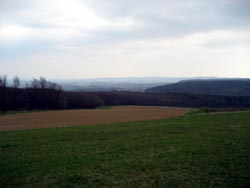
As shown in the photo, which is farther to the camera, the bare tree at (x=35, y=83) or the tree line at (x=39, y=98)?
the bare tree at (x=35, y=83)

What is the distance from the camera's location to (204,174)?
27.6 feet

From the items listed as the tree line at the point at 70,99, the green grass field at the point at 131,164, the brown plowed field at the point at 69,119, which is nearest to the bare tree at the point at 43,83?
the tree line at the point at 70,99

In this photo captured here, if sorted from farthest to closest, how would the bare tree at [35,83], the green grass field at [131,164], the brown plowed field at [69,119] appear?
1. the bare tree at [35,83]
2. the brown plowed field at [69,119]
3. the green grass field at [131,164]

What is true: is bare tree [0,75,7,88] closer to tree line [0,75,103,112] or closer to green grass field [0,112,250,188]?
tree line [0,75,103,112]

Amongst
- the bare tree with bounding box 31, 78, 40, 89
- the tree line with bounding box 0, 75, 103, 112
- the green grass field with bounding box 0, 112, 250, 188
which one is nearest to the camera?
the green grass field with bounding box 0, 112, 250, 188

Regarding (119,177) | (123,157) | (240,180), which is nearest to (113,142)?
(123,157)

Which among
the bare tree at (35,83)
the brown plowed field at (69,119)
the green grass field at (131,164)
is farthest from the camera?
the bare tree at (35,83)

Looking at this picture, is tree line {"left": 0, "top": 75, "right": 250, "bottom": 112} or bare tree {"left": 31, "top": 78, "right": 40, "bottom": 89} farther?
bare tree {"left": 31, "top": 78, "right": 40, "bottom": 89}

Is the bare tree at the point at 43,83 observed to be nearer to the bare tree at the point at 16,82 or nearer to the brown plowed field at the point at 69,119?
the bare tree at the point at 16,82

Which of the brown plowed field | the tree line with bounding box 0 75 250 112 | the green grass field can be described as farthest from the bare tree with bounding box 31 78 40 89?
the green grass field

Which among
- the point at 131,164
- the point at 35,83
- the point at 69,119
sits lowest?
the point at 69,119

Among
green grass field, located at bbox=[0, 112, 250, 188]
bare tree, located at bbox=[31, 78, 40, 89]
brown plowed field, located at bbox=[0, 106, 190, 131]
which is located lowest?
brown plowed field, located at bbox=[0, 106, 190, 131]

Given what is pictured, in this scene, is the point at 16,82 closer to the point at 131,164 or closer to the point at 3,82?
the point at 3,82

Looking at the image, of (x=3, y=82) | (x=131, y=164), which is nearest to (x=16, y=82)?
(x=3, y=82)
